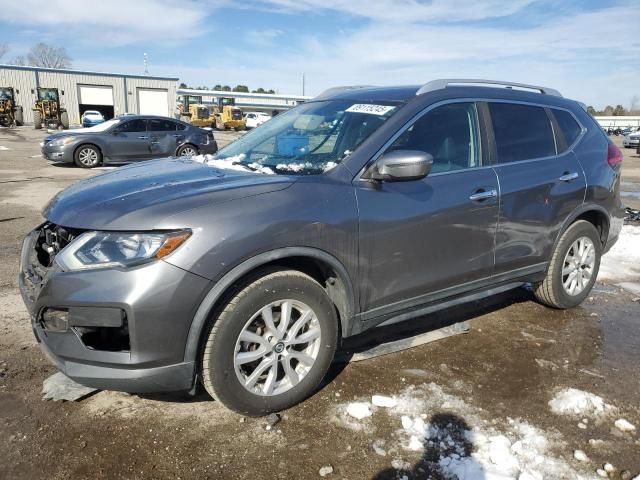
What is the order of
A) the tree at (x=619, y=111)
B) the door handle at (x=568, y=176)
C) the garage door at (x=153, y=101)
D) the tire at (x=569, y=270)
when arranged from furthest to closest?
the tree at (x=619, y=111)
the garage door at (x=153, y=101)
the tire at (x=569, y=270)
the door handle at (x=568, y=176)

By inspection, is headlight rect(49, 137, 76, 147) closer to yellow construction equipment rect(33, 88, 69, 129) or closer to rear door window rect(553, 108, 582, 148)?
rear door window rect(553, 108, 582, 148)

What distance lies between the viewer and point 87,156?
14.1m

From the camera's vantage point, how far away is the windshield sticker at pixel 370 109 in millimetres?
3370

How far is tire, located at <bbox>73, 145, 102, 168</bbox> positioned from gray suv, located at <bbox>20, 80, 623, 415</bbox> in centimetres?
1141

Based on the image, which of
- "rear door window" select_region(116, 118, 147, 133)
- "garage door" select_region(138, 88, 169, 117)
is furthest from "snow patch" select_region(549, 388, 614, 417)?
"garage door" select_region(138, 88, 169, 117)

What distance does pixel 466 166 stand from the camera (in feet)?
11.6

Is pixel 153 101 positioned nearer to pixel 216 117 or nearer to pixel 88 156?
pixel 216 117

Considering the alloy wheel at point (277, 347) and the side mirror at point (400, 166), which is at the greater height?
the side mirror at point (400, 166)

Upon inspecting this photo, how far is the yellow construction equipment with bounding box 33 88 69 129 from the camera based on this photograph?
36.0 m

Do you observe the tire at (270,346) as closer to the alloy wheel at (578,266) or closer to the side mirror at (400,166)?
the side mirror at (400,166)

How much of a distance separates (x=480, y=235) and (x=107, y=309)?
2.40 metres

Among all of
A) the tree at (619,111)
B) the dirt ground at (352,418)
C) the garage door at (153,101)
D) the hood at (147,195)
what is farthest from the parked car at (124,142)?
the tree at (619,111)

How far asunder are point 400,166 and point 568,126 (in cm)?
222

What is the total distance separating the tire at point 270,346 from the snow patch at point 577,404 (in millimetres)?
1388
